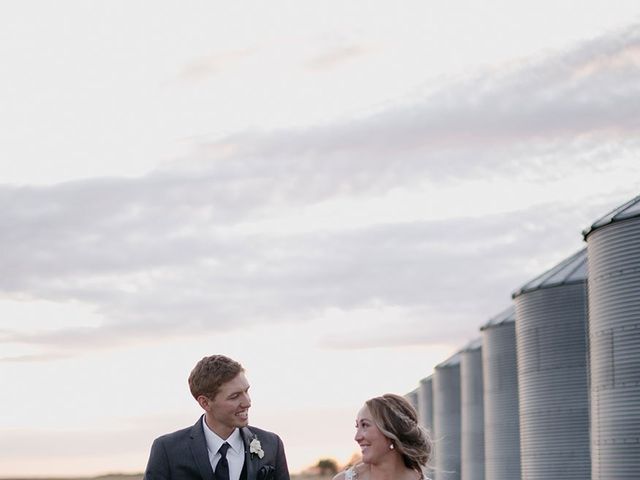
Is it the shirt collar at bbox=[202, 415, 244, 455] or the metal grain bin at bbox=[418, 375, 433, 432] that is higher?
the metal grain bin at bbox=[418, 375, 433, 432]

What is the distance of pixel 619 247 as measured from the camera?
27.7m

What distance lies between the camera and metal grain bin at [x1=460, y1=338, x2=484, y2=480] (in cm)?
5128

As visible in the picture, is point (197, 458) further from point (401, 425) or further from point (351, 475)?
point (401, 425)

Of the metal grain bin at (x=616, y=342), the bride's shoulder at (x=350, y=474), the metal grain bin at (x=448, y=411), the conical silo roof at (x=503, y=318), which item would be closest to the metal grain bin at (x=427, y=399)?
the metal grain bin at (x=448, y=411)

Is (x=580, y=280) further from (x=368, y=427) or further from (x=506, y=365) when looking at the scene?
(x=368, y=427)

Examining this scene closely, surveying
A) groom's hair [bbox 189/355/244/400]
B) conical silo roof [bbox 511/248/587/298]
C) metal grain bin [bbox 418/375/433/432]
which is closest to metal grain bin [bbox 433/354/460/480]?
metal grain bin [bbox 418/375/433/432]

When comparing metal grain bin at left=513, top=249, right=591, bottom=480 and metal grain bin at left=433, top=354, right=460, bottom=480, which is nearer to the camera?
metal grain bin at left=513, top=249, right=591, bottom=480

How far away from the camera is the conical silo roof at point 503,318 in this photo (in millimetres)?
43031

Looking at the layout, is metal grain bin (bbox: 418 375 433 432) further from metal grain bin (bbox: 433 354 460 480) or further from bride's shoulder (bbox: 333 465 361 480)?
bride's shoulder (bbox: 333 465 361 480)

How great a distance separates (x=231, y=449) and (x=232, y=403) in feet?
1.52

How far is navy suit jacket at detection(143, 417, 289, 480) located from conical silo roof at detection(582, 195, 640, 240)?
20346 mm

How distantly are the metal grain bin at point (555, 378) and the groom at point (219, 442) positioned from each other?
2664 cm

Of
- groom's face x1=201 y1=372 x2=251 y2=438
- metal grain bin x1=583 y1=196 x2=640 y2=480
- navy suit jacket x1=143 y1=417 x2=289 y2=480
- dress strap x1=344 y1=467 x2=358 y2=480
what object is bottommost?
dress strap x1=344 y1=467 x2=358 y2=480

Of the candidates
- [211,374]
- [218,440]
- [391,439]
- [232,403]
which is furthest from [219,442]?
[391,439]
